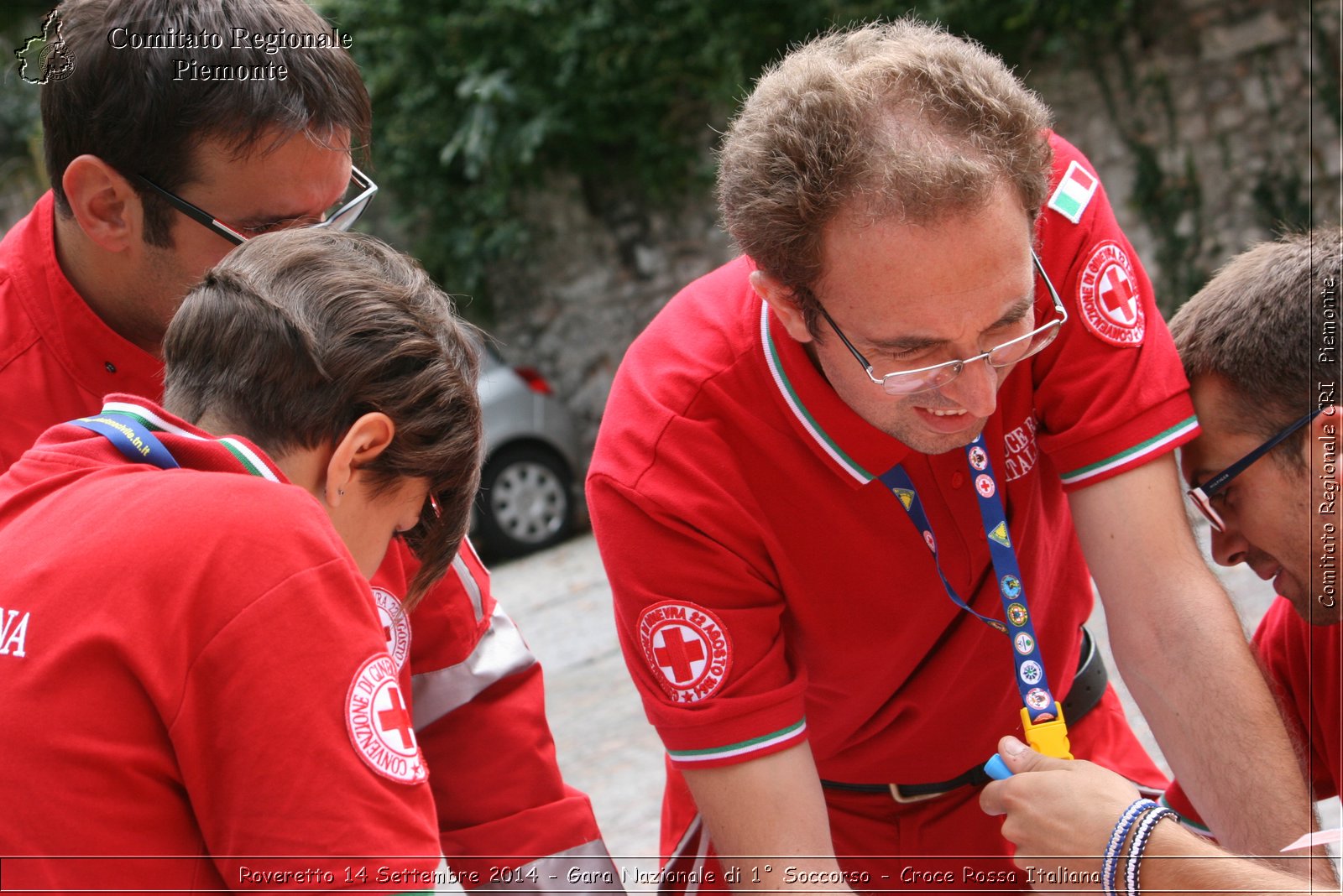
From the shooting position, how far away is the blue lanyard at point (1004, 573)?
206cm

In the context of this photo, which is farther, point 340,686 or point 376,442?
point 376,442

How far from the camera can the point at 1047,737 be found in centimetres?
202

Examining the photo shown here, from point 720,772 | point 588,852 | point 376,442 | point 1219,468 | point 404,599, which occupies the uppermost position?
point 376,442

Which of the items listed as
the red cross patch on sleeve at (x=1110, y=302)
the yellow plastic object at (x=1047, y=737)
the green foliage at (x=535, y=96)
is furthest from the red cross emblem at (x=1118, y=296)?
the green foliage at (x=535, y=96)

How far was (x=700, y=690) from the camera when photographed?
1979 millimetres

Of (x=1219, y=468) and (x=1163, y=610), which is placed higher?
(x=1219, y=468)

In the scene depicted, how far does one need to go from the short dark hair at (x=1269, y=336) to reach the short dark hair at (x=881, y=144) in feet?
1.46

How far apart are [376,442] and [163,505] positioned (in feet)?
1.23

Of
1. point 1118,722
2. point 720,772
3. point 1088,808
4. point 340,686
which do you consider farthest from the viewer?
point 1118,722

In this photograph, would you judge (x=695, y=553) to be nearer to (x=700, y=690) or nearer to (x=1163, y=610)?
(x=700, y=690)

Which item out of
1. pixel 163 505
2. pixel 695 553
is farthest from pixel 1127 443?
pixel 163 505

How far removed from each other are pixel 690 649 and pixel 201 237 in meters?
1.04

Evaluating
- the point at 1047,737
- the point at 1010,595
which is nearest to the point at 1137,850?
the point at 1047,737

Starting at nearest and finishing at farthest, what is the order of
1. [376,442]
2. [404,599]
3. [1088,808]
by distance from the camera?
[376,442]
[1088,808]
[404,599]
